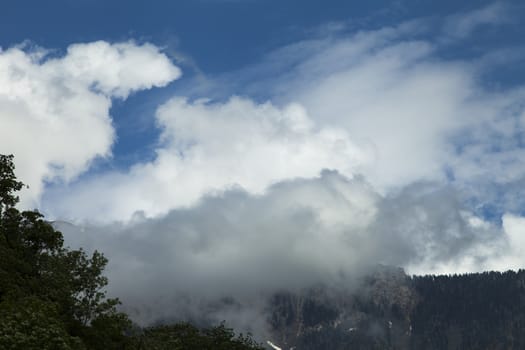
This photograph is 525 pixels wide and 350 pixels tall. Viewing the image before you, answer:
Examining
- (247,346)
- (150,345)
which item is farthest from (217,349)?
(150,345)

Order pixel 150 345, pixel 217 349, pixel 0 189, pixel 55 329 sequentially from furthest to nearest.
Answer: pixel 217 349 < pixel 150 345 < pixel 0 189 < pixel 55 329

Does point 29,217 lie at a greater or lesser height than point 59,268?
greater

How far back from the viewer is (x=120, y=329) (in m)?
86.4

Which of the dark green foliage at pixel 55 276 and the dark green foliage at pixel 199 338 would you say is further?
the dark green foliage at pixel 199 338

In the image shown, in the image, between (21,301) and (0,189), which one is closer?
(21,301)

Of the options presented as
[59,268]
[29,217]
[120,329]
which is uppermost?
[29,217]

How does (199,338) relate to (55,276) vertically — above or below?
above

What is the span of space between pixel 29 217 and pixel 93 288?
12.7 meters

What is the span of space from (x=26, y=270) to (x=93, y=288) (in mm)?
8613

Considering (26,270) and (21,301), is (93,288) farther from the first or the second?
(21,301)

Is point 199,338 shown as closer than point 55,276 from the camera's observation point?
No

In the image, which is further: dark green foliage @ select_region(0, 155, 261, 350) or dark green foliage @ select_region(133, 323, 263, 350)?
dark green foliage @ select_region(133, 323, 263, 350)

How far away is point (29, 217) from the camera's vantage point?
88188 millimetres

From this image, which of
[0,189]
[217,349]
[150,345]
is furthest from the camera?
[217,349]
